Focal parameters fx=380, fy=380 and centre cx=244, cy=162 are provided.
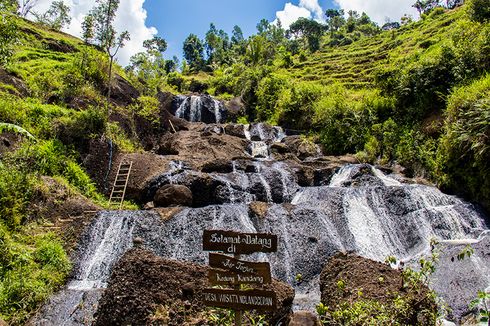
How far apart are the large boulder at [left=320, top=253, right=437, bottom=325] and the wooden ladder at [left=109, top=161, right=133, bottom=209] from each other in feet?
36.4

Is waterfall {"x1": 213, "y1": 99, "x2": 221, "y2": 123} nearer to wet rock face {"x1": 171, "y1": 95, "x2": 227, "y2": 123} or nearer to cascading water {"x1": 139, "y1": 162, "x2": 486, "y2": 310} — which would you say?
wet rock face {"x1": 171, "y1": 95, "x2": 227, "y2": 123}

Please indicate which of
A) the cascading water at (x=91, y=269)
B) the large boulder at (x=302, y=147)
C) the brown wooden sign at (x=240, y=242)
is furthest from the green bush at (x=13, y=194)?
the large boulder at (x=302, y=147)

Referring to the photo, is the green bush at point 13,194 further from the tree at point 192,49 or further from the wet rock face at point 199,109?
the tree at point 192,49

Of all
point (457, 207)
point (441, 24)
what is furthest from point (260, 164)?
point (441, 24)

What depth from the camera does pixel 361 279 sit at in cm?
676

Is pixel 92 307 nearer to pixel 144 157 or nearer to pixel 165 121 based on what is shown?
pixel 144 157

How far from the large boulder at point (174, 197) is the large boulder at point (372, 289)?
28.1ft

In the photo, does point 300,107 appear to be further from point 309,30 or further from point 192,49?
point 309,30

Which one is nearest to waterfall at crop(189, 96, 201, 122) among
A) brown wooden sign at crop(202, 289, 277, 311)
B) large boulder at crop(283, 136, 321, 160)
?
large boulder at crop(283, 136, 321, 160)

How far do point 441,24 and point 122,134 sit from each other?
40321mm

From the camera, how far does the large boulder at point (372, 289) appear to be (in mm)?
5977

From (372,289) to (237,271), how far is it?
2.74 metres

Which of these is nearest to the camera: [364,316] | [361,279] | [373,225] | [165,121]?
[364,316]

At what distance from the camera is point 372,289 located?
6.46m
